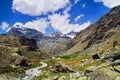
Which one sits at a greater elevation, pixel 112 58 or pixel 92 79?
pixel 112 58

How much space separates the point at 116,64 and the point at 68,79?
14.9 meters

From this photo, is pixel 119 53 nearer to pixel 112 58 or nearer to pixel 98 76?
pixel 112 58

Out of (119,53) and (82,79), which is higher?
(119,53)

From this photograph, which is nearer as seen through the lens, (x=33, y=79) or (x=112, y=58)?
(x=112, y=58)

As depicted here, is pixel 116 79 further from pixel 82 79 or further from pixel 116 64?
pixel 82 79

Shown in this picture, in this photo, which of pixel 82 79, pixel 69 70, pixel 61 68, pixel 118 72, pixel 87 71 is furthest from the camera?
pixel 61 68

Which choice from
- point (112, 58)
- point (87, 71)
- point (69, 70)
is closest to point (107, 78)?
point (87, 71)

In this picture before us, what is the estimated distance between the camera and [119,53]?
171 feet

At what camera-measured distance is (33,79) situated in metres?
85.1

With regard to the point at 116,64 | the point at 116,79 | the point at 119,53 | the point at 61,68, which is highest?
the point at 61,68

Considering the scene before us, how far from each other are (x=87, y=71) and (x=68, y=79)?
4.59 meters

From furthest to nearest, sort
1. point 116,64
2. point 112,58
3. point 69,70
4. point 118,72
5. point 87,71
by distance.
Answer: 1. point 69,70
2. point 112,58
3. point 87,71
4. point 116,64
5. point 118,72

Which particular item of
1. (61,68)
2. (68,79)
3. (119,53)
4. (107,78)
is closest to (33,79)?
(61,68)

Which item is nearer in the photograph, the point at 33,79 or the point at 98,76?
the point at 98,76
